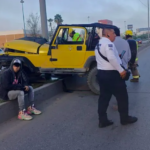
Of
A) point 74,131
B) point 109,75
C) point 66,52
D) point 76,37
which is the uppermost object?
point 76,37

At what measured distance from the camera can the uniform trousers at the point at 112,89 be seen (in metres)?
4.40

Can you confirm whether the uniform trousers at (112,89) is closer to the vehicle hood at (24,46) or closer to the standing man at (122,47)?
the standing man at (122,47)

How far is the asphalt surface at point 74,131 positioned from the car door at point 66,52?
143 centimetres

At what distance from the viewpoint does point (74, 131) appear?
4547mm

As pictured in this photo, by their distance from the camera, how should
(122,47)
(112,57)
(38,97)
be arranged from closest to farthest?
(112,57), (122,47), (38,97)

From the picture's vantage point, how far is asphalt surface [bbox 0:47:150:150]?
156 inches

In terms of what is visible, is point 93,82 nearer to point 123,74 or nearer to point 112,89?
point 112,89

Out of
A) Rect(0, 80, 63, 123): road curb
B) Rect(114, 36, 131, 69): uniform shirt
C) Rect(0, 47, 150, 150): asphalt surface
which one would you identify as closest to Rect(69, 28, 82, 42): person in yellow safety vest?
Rect(0, 80, 63, 123): road curb

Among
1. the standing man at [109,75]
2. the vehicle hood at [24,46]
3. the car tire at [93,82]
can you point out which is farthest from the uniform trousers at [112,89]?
the vehicle hood at [24,46]

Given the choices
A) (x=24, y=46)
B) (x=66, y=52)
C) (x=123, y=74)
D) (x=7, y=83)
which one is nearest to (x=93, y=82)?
(x=66, y=52)

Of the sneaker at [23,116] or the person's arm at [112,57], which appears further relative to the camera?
the sneaker at [23,116]

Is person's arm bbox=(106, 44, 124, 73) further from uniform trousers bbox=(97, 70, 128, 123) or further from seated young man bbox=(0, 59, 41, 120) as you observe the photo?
seated young man bbox=(0, 59, 41, 120)

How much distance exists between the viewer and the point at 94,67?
7258 mm

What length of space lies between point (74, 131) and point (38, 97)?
2.18m
